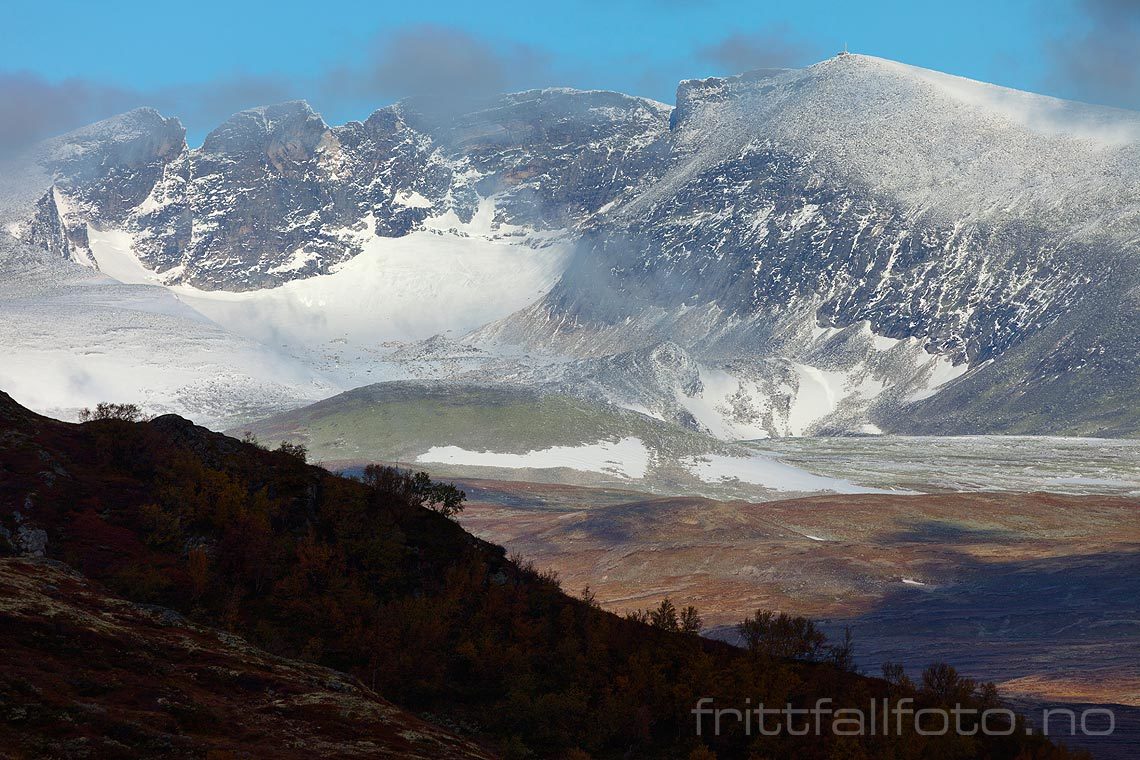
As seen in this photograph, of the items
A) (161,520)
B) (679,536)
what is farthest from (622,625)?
(679,536)

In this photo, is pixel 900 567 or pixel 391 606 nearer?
pixel 391 606

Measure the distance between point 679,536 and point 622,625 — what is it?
310 ft

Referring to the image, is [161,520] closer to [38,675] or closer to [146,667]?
[146,667]

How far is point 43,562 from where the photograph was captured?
121ft

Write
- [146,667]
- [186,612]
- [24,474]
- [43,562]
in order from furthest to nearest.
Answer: [24,474] < [186,612] < [43,562] < [146,667]

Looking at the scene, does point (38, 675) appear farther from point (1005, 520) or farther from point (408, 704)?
point (1005, 520)

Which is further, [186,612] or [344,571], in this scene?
[344,571]

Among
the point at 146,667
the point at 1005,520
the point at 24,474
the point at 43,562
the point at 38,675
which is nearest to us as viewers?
the point at 38,675

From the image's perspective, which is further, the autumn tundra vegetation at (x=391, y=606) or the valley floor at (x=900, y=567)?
the valley floor at (x=900, y=567)

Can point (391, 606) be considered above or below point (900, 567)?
below

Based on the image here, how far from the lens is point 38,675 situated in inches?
1093

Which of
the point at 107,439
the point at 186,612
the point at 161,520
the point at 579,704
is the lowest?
the point at 579,704

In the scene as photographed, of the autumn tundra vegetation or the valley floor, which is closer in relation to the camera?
the autumn tundra vegetation

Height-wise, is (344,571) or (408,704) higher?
(344,571)
